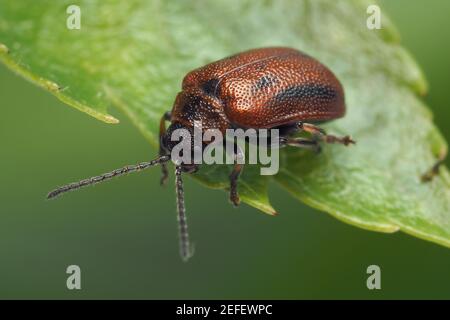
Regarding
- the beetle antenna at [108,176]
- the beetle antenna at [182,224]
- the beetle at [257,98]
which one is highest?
the beetle at [257,98]

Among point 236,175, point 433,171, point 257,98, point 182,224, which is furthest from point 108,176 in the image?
point 433,171

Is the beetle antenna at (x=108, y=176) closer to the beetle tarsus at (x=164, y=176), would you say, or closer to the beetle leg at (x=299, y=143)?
the beetle tarsus at (x=164, y=176)

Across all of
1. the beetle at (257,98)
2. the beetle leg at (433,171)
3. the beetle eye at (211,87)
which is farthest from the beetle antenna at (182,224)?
the beetle leg at (433,171)

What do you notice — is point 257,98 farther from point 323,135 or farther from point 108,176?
point 108,176

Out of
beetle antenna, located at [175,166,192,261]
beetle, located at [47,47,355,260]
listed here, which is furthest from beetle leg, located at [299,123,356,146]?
beetle antenna, located at [175,166,192,261]

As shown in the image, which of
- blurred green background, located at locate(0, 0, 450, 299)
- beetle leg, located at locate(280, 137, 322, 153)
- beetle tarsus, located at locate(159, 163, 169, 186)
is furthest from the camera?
blurred green background, located at locate(0, 0, 450, 299)

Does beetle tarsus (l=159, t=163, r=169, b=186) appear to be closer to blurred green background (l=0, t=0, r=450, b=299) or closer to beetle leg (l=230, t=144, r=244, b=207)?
blurred green background (l=0, t=0, r=450, b=299)
